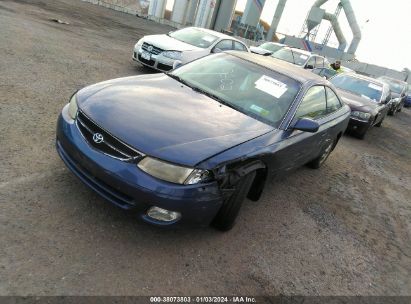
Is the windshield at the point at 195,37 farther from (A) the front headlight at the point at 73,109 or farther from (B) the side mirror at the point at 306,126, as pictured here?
(A) the front headlight at the point at 73,109

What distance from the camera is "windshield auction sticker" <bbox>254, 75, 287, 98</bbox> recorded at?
14.0 ft

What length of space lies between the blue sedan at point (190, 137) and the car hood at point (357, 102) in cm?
535

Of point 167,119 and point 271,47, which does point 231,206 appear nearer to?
point 167,119

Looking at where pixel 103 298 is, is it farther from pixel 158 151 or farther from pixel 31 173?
pixel 31 173

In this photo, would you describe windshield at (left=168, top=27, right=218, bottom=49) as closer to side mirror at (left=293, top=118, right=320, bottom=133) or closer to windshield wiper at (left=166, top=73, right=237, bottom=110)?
windshield wiper at (left=166, top=73, right=237, bottom=110)

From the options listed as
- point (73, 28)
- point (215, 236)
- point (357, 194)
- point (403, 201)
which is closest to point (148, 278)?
point (215, 236)

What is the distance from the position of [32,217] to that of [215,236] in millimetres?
1599

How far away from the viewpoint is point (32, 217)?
305 centimetres

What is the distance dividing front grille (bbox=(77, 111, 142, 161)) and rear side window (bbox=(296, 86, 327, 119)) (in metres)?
2.08

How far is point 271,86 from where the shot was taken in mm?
4332

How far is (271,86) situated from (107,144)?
2.15 metres

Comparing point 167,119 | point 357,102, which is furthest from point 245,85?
point 357,102

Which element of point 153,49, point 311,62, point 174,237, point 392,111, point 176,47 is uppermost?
point 311,62

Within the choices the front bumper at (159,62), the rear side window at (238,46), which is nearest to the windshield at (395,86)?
the rear side window at (238,46)
